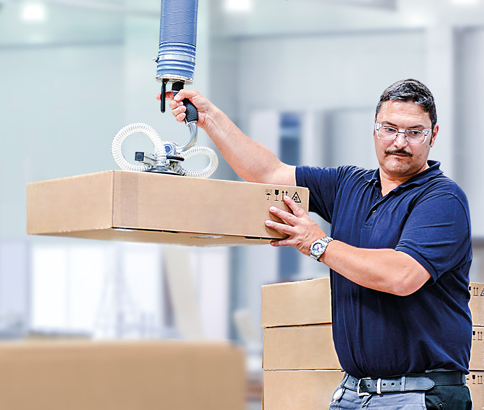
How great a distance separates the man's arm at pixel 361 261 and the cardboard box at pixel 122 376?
2.88 ft

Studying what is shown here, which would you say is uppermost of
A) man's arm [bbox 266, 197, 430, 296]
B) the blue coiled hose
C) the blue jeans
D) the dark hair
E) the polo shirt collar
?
the blue coiled hose

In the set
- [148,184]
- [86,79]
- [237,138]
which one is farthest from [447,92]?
[148,184]

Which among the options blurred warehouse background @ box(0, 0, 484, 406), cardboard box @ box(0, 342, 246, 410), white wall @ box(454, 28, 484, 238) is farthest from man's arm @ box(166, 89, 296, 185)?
white wall @ box(454, 28, 484, 238)

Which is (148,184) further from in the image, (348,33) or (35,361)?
(348,33)

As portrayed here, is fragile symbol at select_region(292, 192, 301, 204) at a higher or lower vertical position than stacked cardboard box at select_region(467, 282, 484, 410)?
higher

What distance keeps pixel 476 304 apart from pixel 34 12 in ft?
14.0

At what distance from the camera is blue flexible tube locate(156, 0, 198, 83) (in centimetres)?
178

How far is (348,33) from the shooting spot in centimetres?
576

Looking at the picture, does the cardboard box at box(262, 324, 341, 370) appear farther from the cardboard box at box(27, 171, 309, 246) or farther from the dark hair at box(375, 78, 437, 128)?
the dark hair at box(375, 78, 437, 128)

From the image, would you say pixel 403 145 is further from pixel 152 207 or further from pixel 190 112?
pixel 152 207

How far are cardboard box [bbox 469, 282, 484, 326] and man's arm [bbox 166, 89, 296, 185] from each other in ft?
1.84

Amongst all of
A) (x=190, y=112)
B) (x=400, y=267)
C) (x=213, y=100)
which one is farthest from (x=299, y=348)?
(x=213, y=100)

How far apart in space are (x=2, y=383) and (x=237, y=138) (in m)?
1.33

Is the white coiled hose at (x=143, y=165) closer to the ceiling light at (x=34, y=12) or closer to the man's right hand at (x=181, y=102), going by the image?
the man's right hand at (x=181, y=102)
